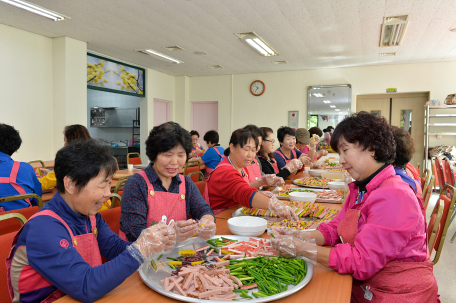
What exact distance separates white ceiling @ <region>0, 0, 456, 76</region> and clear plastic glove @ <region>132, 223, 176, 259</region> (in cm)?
383

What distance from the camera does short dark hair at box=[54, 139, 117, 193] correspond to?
1.15 metres

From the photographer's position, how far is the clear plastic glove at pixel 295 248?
1.25 m

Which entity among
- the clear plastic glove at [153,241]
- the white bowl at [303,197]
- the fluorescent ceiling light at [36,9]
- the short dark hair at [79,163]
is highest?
the fluorescent ceiling light at [36,9]

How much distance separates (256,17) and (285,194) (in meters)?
3.25

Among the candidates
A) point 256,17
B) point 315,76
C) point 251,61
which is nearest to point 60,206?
point 256,17

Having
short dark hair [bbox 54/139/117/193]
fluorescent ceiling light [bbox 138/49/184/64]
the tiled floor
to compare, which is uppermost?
fluorescent ceiling light [bbox 138/49/184/64]

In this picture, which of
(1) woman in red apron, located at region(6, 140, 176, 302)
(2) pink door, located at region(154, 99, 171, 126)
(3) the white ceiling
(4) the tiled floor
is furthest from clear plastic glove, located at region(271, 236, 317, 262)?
(2) pink door, located at region(154, 99, 171, 126)

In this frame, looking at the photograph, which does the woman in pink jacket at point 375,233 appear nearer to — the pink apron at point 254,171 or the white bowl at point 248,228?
the white bowl at point 248,228

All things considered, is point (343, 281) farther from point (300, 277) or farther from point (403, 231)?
point (403, 231)

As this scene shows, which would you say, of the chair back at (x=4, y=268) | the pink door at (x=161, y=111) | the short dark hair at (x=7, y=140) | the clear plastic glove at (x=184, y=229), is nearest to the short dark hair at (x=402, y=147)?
the clear plastic glove at (x=184, y=229)

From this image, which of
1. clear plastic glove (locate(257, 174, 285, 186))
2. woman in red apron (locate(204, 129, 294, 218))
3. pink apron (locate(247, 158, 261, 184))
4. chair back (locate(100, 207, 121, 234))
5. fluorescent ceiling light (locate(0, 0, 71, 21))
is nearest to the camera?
chair back (locate(100, 207, 121, 234))

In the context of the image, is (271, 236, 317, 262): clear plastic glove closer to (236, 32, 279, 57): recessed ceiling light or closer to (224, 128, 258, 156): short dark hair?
(224, 128, 258, 156): short dark hair

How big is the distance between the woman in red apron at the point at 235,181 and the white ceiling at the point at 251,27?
2.57 m

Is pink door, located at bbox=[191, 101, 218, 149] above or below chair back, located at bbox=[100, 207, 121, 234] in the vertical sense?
above
